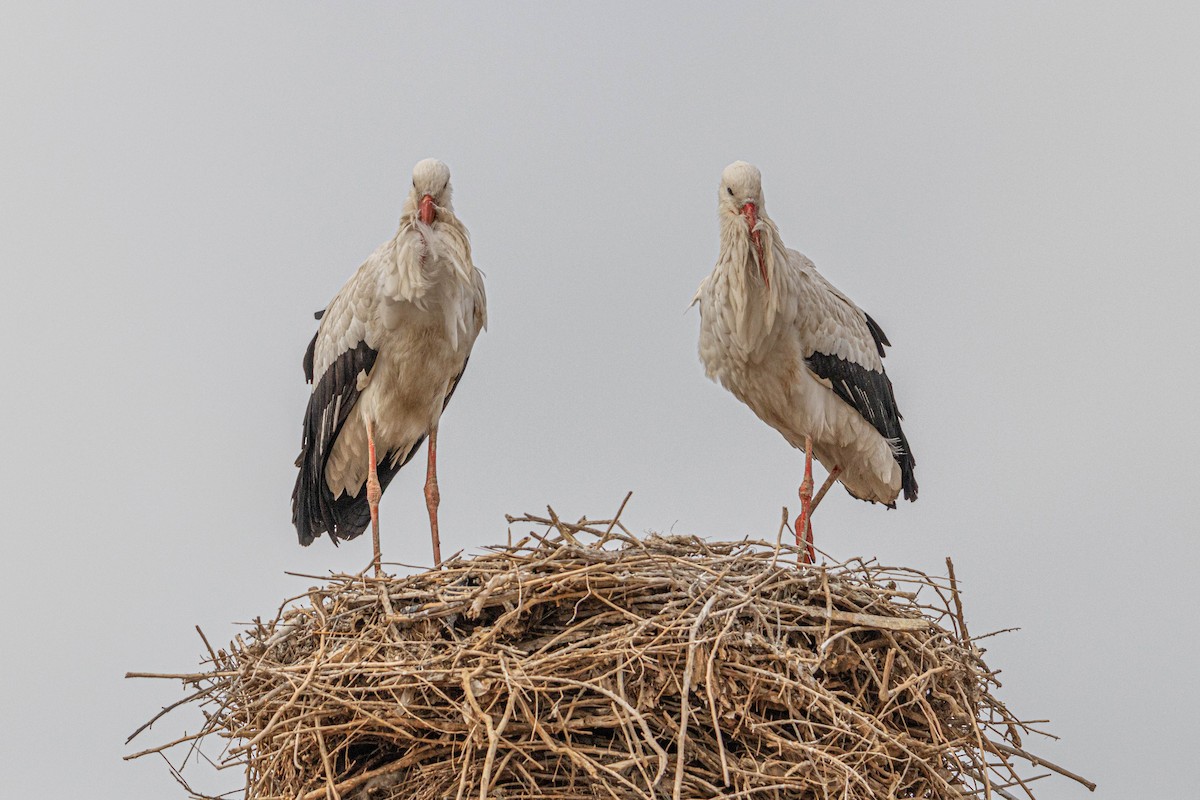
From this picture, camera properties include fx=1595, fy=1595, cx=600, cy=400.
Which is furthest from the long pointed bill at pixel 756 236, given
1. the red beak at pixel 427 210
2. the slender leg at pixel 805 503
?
the red beak at pixel 427 210

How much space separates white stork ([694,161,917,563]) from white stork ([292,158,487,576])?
1.05 meters

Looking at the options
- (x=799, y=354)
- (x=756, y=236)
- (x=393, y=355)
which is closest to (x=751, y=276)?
(x=756, y=236)

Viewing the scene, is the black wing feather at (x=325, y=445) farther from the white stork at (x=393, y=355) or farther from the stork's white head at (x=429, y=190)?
the stork's white head at (x=429, y=190)

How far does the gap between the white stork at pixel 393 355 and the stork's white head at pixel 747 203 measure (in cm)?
108

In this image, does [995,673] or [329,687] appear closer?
[329,687]

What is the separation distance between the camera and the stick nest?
4.59 metres

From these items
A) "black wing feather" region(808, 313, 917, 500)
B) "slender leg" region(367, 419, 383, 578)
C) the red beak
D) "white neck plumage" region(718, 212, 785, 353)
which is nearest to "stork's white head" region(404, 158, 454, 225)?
the red beak

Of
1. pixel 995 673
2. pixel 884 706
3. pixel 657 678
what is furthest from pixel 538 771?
pixel 995 673

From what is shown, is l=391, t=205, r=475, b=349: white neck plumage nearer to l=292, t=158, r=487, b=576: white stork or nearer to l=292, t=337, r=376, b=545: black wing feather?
l=292, t=158, r=487, b=576: white stork

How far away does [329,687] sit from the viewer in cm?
471

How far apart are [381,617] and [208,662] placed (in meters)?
0.67

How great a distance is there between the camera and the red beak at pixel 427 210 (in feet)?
20.5

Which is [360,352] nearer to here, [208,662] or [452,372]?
[452,372]

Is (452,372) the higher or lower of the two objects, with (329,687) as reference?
higher
